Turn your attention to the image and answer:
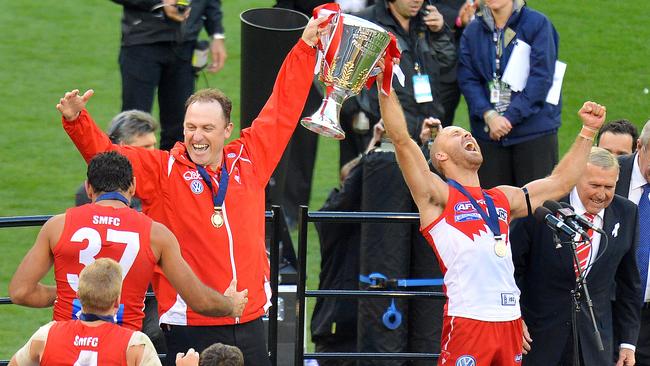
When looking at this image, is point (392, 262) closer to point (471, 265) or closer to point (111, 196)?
point (471, 265)

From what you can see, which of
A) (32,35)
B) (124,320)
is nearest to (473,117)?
(124,320)

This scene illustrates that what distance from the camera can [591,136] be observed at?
274 inches

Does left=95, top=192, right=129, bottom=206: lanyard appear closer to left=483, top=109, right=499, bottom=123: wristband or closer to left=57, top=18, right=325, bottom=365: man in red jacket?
left=57, top=18, right=325, bottom=365: man in red jacket

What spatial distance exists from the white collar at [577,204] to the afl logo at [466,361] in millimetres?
1103

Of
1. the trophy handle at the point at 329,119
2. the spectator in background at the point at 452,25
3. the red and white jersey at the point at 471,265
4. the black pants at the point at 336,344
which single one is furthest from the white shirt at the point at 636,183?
the spectator in background at the point at 452,25

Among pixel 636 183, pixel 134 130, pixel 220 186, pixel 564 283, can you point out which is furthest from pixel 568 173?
pixel 134 130

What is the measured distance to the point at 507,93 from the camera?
933 cm

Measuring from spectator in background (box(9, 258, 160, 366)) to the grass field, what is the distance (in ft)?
16.4

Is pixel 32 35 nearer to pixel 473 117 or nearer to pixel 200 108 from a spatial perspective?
pixel 473 117

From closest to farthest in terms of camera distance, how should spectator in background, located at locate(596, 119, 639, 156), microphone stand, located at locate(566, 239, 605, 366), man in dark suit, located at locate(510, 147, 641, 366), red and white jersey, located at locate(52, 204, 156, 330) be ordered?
red and white jersey, located at locate(52, 204, 156, 330) < microphone stand, located at locate(566, 239, 605, 366) < man in dark suit, located at locate(510, 147, 641, 366) < spectator in background, located at locate(596, 119, 639, 156)

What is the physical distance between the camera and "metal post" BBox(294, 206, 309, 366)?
722 centimetres

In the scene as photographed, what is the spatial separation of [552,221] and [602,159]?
2.74ft

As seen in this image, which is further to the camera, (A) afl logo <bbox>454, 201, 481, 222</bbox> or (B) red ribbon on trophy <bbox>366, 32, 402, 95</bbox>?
(A) afl logo <bbox>454, 201, 481, 222</bbox>

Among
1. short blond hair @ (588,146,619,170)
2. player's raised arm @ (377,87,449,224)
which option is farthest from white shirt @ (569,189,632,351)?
player's raised arm @ (377,87,449,224)
